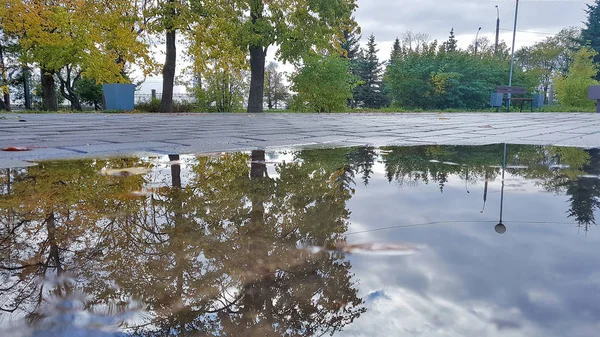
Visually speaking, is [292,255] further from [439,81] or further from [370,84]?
[370,84]

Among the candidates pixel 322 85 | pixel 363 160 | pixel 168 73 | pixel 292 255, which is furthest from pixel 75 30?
pixel 292 255

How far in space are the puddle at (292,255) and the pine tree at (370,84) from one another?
36.7 meters

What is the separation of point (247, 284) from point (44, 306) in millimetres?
540

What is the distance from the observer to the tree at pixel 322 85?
21.2 meters

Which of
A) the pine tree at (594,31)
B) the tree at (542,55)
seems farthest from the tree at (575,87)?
the pine tree at (594,31)

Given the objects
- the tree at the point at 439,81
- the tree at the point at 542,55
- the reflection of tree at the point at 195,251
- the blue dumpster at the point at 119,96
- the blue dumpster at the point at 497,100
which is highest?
the tree at the point at 542,55

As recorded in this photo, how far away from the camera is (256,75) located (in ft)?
57.6

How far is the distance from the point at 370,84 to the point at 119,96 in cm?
2859

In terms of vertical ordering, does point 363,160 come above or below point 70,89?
below

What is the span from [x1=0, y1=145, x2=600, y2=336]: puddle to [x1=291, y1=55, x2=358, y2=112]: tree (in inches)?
746

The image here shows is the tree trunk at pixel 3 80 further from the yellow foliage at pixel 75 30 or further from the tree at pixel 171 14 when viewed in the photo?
the tree at pixel 171 14

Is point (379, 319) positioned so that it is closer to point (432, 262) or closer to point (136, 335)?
point (432, 262)

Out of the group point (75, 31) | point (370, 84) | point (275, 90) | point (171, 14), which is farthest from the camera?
point (370, 84)

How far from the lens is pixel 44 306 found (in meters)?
1.12
